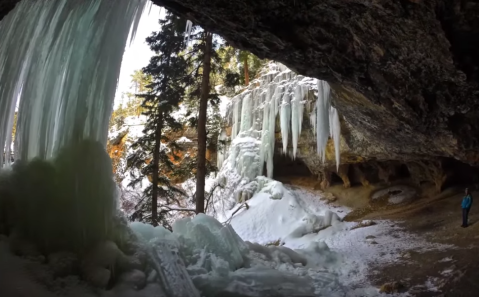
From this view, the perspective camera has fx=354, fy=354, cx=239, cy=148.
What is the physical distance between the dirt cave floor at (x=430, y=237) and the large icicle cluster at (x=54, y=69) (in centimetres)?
622

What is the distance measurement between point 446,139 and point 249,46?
5025 mm

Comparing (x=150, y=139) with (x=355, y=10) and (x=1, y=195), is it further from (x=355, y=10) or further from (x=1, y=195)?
(x=355, y=10)

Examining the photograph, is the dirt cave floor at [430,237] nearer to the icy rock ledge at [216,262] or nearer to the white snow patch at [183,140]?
the icy rock ledge at [216,262]

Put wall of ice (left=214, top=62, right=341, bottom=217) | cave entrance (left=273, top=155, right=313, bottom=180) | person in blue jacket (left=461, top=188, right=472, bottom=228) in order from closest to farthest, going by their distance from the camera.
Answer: person in blue jacket (left=461, top=188, right=472, bottom=228) → wall of ice (left=214, top=62, right=341, bottom=217) → cave entrance (left=273, top=155, right=313, bottom=180)

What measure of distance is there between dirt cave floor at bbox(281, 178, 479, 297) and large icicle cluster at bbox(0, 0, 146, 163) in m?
6.22

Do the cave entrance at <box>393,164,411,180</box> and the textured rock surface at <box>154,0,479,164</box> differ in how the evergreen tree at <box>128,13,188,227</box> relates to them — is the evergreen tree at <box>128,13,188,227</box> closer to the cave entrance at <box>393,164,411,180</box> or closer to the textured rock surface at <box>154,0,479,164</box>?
the textured rock surface at <box>154,0,479,164</box>

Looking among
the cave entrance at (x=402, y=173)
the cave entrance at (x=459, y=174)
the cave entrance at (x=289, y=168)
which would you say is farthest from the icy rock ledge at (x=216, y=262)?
the cave entrance at (x=289, y=168)

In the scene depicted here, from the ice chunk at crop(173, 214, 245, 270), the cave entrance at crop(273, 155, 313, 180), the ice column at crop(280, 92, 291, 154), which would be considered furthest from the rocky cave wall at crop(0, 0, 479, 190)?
the cave entrance at crop(273, 155, 313, 180)

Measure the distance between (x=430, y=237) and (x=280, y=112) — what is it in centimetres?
879

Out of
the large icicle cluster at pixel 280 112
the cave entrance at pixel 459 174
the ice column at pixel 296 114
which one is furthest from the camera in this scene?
the ice column at pixel 296 114

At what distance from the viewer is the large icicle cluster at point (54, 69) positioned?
514cm

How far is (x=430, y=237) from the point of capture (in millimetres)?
10148

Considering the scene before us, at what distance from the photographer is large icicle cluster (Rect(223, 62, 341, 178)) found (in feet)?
48.4

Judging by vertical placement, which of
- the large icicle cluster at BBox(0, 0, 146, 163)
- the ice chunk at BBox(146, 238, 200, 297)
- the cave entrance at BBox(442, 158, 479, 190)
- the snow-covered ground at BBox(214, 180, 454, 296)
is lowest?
the snow-covered ground at BBox(214, 180, 454, 296)
